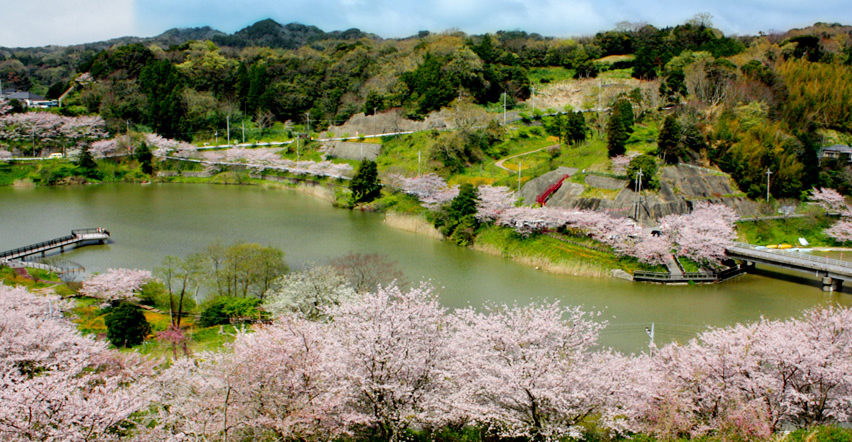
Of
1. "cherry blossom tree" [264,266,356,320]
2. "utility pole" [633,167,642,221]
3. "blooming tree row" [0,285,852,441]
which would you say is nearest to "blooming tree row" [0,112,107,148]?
"cherry blossom tree" [264,266,356,320]

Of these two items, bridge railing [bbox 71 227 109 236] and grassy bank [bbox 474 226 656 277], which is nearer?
grassy bank [bbox 474 226 656 277]

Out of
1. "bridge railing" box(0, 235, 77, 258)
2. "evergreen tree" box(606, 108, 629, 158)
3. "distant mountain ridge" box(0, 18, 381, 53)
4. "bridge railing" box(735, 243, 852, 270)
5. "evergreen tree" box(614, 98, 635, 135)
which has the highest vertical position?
"distant mountain ridge" box(0, 18, 381, 53)

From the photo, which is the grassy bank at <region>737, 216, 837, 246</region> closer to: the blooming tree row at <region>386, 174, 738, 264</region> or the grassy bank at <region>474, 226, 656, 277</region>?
the blooming tree row at <region>386, 174, 738, 264</region>

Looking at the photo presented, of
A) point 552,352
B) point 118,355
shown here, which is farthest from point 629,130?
point 118,355

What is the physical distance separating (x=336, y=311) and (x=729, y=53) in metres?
46.1

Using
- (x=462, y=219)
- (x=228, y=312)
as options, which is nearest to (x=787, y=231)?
(x=462, y=219)

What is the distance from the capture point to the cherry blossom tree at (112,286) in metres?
16.4

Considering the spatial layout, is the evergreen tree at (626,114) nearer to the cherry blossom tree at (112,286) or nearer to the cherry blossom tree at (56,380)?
the cherry blossom tree at (112,286)

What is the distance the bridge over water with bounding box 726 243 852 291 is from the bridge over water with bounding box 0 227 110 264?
24.7 metres

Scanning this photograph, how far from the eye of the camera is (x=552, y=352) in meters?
8.96

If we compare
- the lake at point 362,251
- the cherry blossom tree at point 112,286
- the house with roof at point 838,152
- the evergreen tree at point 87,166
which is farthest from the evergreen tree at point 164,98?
the house with roof at point 838,152

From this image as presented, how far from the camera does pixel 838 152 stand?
32.4 m

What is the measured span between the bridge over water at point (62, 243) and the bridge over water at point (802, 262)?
971 inches

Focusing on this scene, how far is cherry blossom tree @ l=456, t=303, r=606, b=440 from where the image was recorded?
8.39m
